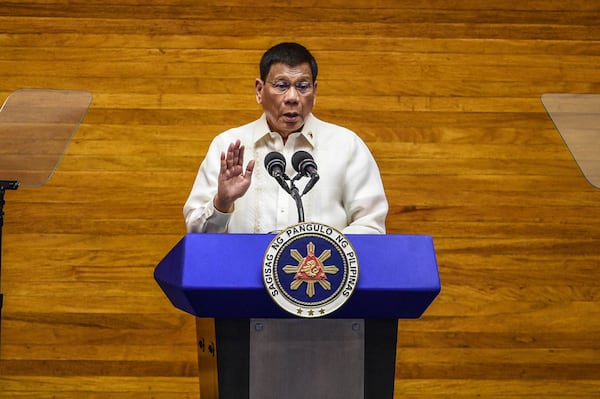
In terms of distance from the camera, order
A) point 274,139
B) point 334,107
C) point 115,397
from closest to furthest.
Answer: point 274,139, point 115,397, point 334,107

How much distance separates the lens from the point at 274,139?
7.70ft

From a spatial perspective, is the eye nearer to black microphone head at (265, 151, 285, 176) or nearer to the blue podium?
black microphone head at (265, 151, 285, 176)

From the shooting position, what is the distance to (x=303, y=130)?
235 centimetres

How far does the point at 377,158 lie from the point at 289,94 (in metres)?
1.15

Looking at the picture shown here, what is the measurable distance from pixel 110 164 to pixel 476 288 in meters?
1.36

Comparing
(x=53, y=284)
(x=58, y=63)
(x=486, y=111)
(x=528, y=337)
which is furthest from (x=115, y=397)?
(x=486, y=111)

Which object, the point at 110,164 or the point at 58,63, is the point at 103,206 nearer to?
the point at 110,164

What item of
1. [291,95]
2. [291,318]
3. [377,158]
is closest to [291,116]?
[291,95]

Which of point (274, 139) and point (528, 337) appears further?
point (528, 337)

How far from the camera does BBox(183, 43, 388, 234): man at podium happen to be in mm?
2240

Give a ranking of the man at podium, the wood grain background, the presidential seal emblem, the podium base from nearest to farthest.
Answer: the presidential seal emblem, the podium base, the man at podium, the wood grain background

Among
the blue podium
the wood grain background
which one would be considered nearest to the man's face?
the blue podium

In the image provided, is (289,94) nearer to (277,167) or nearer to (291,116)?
(291,116)

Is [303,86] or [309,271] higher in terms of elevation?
[303,86]
